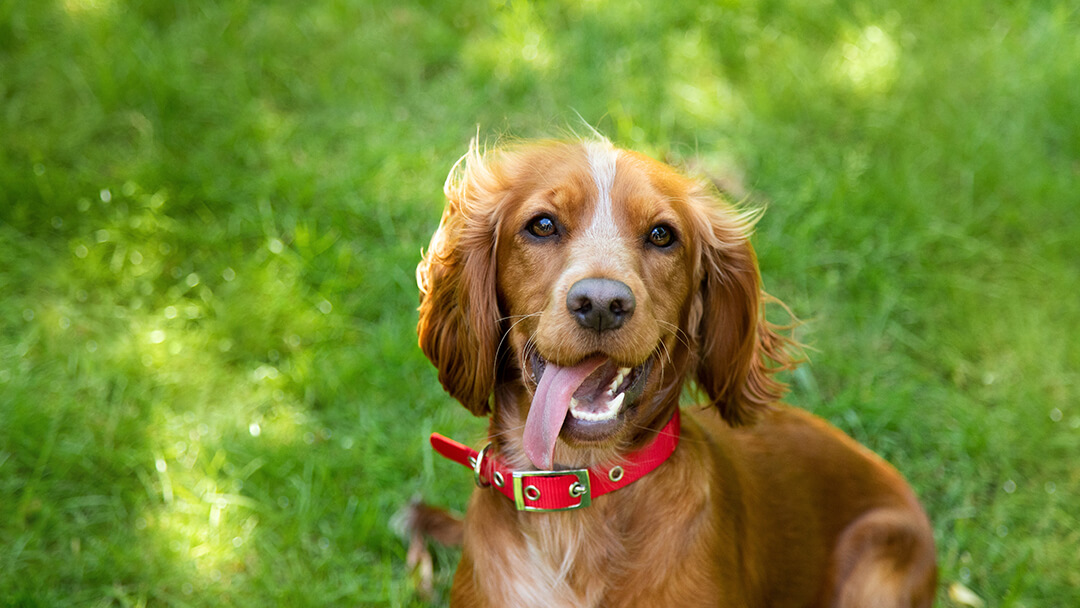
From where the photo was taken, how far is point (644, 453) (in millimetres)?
2656

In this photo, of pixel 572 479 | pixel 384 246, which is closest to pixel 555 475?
pixel 572 479

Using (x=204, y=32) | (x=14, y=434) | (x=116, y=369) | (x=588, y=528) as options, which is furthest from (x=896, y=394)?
(x=204, y=32)

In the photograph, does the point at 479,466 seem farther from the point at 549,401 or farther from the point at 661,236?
the point at 661,236

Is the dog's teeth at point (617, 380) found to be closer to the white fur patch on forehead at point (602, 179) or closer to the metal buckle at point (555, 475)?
the metal buckle at point (555, 475)

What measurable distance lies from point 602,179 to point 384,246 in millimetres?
2239

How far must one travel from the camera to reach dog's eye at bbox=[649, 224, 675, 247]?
266 centimetres

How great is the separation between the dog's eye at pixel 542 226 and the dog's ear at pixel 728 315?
0.44 m

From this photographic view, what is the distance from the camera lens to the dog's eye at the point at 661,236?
2.66 m

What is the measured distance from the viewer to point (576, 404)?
8.36 feet

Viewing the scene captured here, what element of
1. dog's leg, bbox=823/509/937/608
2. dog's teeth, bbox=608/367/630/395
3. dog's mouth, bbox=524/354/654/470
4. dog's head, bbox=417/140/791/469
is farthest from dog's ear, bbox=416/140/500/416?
dog's leg, bbox=823/509/937/608

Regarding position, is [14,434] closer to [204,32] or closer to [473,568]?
[473,568]

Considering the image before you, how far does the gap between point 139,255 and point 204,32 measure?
156 cm

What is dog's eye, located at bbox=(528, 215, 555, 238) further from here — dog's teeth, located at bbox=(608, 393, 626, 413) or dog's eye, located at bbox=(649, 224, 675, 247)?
dog's teeth, located at bbox=(608, 393, 626, 413)

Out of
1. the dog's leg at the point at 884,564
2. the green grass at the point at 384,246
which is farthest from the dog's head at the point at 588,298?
the green grass at the point at 384,246
